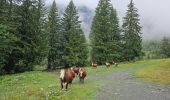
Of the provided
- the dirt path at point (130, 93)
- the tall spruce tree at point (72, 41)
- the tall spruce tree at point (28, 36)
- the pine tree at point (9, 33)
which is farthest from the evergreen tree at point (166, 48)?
the dirt path at point (130, 93)

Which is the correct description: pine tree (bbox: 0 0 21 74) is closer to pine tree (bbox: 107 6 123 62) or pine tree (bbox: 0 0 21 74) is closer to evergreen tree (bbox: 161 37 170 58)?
pine tree (bbox: 107 6 123 62)

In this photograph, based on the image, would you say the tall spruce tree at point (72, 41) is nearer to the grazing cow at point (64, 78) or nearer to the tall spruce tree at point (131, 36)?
the tall spruce tree at point (131, 36)

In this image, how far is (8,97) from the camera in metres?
24.3

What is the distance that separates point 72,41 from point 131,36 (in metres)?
13.0

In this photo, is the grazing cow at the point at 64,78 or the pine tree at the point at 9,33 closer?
the grazing cow at the point at 64,78

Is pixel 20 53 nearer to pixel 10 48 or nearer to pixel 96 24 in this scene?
pixel 10 48

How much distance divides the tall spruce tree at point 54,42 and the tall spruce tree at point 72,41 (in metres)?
1.34

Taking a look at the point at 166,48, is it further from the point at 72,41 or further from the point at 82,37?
the point at 72,41

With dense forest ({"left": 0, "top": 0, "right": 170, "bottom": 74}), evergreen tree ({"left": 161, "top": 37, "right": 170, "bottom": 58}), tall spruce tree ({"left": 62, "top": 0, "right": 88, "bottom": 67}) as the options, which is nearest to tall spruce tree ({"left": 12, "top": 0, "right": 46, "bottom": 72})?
dense forest ({"left": 0, "top": 0, "right": 170, "bottom": 74})

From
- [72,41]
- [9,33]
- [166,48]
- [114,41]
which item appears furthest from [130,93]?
[166,48]

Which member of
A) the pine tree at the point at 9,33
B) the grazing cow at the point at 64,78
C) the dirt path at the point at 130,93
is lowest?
the dirt path at the point at 130,93

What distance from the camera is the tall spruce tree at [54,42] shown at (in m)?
76.7

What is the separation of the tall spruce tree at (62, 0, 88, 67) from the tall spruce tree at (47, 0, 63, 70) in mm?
1336

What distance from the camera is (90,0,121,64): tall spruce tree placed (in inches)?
2948
